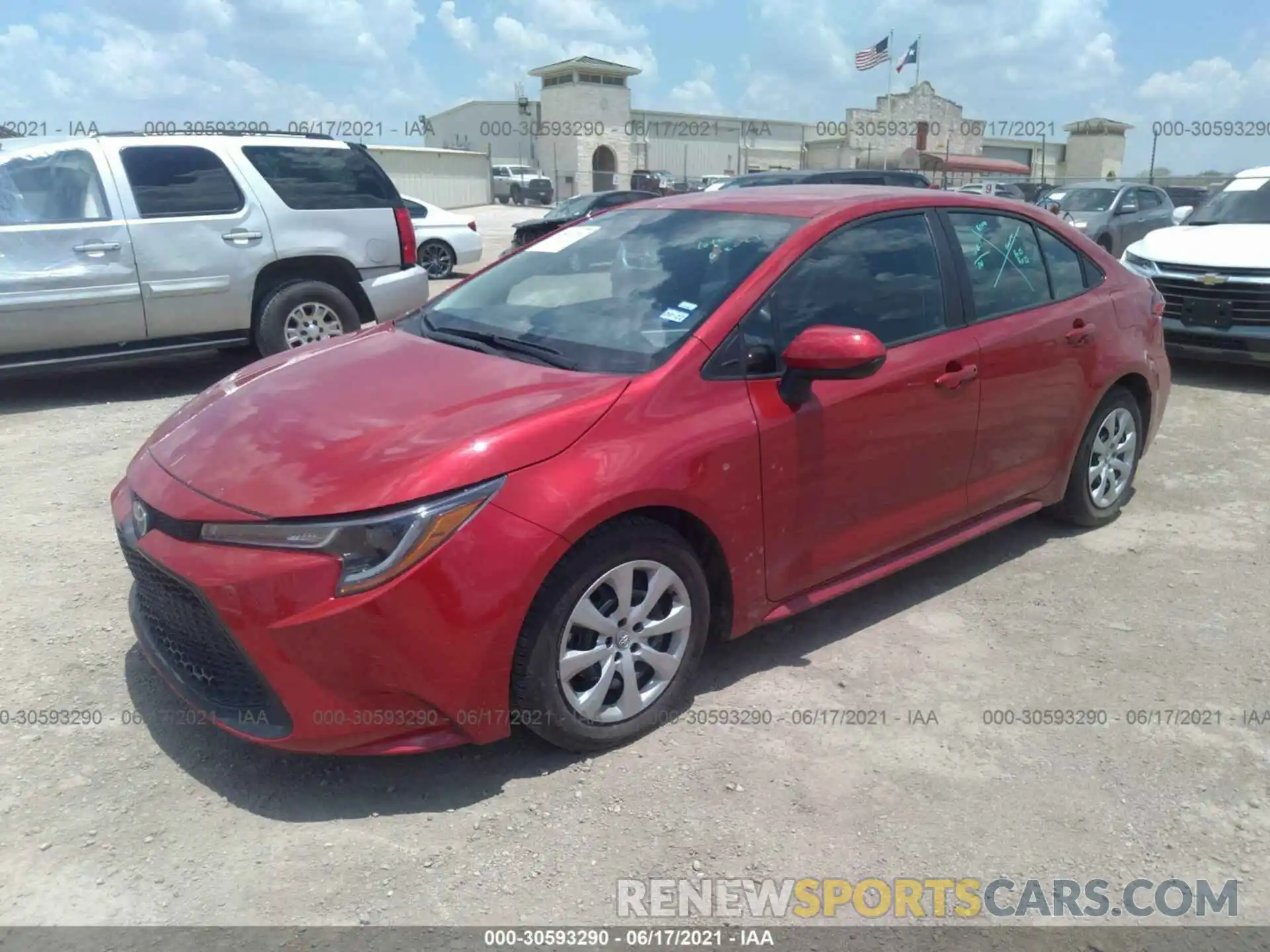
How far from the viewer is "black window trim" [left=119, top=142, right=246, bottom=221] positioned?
275 inches

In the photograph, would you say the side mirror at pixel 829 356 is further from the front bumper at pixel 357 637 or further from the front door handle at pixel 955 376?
the front bumper at pixel 357 637

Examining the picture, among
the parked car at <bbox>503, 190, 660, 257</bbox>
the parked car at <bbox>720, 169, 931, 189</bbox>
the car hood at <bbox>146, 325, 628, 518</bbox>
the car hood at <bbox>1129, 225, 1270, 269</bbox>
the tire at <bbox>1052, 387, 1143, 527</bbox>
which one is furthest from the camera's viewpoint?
the parked car at <bbox>503, 190, 660, 257</bbox>

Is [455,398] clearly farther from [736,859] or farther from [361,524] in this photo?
[736,859]

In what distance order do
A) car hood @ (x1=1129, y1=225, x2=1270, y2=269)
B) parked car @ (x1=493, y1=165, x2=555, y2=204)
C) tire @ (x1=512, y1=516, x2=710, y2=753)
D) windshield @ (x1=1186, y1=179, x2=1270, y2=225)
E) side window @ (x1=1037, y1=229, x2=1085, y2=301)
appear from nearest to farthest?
tire @ (x1=512, y1=516, x2=710, y2=753)
side window @ (x1=1037, y1=229, x2=1085, y2=301)
car hood @ (x1=1129, y1=225, x2=1270, y2=269)
windshield @ (x1=1186, y1=179, x2=1270, y2=225)
parked car @ (x1=493, y1=165, x2=555, y2=204)

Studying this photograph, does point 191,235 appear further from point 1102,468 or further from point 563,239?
point 1102,468

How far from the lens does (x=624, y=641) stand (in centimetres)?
301

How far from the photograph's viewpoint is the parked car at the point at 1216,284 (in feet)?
25.5

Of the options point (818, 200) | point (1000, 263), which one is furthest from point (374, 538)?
point (1000, 263)

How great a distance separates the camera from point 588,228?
4.19m

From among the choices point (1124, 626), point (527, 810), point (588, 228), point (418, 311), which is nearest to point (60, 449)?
point (418, 311)

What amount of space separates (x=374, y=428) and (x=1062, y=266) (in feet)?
10.8

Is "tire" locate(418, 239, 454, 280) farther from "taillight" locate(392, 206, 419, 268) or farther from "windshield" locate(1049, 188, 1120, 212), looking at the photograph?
"windshield" locate(1049, 188, 1120, 212)

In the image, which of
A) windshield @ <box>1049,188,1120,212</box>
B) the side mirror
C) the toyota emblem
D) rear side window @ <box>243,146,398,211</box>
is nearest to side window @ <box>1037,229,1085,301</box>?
the side mirror

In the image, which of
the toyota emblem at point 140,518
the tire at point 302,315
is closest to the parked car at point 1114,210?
the tire at point 302,315
